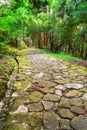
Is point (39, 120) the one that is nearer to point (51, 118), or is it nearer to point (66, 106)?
point (51, 118)

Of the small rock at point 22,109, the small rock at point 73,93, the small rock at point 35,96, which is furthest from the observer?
the small rock at point 73,93

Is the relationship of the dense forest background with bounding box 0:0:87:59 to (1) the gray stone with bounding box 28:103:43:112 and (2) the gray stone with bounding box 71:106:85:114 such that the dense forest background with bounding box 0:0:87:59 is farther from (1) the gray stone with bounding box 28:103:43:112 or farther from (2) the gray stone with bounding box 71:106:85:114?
(2) the gray stone with bounding box 71:106:85:114

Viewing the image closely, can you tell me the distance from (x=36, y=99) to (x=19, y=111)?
0.47 meters

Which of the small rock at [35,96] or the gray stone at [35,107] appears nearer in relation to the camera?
the gray stone at [35,107]

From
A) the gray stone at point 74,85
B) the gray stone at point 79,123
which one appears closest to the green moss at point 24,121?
the gray stone at point 79,123

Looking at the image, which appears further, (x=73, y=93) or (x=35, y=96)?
(x=73, y=93)

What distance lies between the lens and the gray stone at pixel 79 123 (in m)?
2.02

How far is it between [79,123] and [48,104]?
26.0 inches

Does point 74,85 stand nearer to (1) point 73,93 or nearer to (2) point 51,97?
(1) point 73,93

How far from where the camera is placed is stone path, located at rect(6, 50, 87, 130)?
2.08 m

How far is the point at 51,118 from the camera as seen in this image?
7.21 ft

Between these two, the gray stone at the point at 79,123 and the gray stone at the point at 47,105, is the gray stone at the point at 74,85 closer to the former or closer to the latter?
the gray stone at the point at 47,105

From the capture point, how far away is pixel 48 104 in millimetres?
2590

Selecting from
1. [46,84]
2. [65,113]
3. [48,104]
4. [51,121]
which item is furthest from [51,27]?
[51,121]
